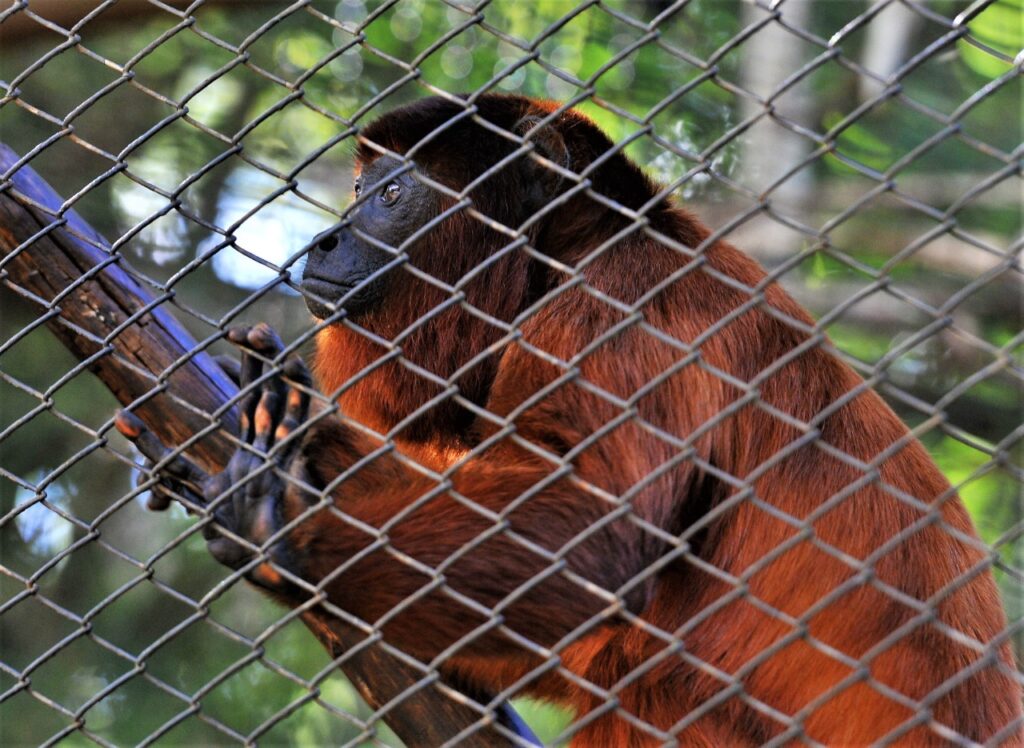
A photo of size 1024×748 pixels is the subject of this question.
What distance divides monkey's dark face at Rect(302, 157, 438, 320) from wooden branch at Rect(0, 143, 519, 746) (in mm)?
426

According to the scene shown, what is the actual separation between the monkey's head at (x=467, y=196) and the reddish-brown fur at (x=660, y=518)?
0.05 ft

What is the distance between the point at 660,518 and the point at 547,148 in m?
1.27

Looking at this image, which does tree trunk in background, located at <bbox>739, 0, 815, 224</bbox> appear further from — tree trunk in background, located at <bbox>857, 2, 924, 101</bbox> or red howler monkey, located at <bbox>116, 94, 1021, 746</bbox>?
red howler monkey, located at <bbox>116, 94, 1021, 746</bbox>

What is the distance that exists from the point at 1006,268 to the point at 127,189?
741 centimetres

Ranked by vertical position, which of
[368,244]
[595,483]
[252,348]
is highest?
[252,348]

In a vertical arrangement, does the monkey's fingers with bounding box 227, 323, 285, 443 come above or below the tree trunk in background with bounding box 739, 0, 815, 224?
above

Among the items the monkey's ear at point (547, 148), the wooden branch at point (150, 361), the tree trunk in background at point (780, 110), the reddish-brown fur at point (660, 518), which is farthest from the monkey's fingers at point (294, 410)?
the tree trunk in background at point (780, 110)

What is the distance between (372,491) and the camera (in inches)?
118

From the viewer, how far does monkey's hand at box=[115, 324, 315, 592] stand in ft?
9.15

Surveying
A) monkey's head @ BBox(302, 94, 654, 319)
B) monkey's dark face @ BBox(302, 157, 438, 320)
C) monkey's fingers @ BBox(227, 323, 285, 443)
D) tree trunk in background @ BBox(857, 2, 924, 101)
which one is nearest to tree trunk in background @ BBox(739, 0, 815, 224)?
tree trunk in background @ BBox(857, 2, 924, 101)

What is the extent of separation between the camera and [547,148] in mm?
3625

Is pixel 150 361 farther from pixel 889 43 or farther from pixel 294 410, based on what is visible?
pixel 889 43

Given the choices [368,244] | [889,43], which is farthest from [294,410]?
[889,43]

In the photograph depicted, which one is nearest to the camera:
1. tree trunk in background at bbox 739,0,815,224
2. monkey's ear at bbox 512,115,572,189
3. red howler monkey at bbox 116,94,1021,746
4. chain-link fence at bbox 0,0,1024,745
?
chain-link fence at bbox 0,0,1024,745
